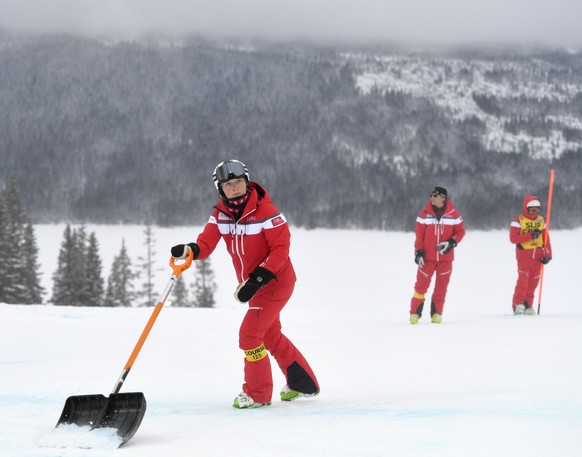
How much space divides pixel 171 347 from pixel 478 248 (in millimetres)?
82360

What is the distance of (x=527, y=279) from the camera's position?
40.0 ft

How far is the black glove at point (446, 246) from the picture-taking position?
10.5 meters

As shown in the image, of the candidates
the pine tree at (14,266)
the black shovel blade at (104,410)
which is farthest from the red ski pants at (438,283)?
the pine tree at (14,266)

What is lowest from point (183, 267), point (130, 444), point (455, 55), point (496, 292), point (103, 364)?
point (496, 292)

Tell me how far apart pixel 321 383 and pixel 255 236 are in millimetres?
1675

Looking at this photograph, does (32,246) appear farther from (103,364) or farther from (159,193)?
(159,193)

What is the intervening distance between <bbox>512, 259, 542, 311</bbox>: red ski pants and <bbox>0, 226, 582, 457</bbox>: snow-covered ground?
182 cm

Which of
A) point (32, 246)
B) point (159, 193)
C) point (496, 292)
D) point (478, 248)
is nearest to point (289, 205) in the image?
point (159, 193)

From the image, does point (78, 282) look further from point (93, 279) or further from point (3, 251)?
point (3, 251)

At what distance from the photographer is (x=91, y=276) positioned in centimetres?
3488

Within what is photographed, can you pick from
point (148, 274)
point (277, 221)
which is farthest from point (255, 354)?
point (148, 274)

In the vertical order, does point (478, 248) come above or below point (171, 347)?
below

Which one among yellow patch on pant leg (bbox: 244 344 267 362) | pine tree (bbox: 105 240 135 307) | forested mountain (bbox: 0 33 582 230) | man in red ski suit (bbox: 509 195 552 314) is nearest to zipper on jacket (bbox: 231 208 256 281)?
yellow patch on pant leg (bbox: 244 344 267 362)

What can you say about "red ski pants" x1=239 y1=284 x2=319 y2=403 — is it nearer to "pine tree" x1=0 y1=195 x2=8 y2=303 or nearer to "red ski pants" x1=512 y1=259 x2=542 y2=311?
"red ski pants" x1=512 y1=259 x2=542 y2=311
